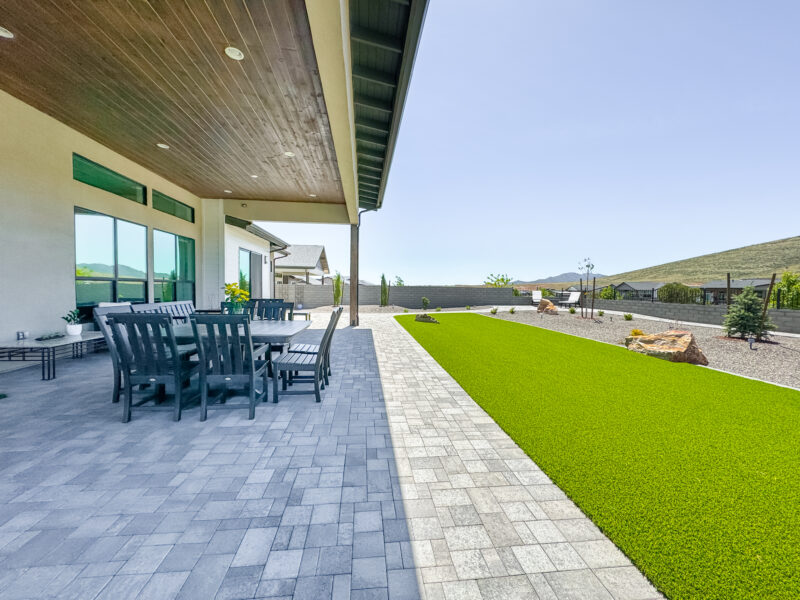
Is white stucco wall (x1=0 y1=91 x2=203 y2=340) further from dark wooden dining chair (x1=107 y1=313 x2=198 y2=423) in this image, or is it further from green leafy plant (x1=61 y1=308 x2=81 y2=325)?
dark wooden dining chair (x1=107 y1=313 x2=198 y2=423)

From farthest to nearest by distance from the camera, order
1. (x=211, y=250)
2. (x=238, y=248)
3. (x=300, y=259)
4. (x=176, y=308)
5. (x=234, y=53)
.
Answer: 1. (x=300, y=259)
2. (x=238, y=248)
3. (x=211, y=250)
4. (x=176, y=308)
5. (x=234, y=53)

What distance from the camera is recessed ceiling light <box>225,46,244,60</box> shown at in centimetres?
304

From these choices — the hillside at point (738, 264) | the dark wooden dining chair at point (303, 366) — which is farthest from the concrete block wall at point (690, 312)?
the hillside at point (738, 264)

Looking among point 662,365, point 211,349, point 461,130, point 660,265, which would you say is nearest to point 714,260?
point 660,265

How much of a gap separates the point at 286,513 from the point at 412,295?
1747 centimetres

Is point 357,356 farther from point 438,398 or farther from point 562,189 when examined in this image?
point 562,189

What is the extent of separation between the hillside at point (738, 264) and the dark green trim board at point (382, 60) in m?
46.3

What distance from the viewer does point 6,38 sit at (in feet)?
9.79

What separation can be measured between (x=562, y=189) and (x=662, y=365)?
19379 millimetres

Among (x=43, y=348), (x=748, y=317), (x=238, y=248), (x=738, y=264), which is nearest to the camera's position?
(x=43, y=348)

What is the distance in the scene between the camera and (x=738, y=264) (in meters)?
40.4

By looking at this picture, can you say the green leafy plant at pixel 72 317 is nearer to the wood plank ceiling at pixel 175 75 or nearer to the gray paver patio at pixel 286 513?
the gray paver patio at pixel 286 513

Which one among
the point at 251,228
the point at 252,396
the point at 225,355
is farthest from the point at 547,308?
the point at 225,355

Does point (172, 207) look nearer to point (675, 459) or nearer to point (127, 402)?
point (127, 402)
